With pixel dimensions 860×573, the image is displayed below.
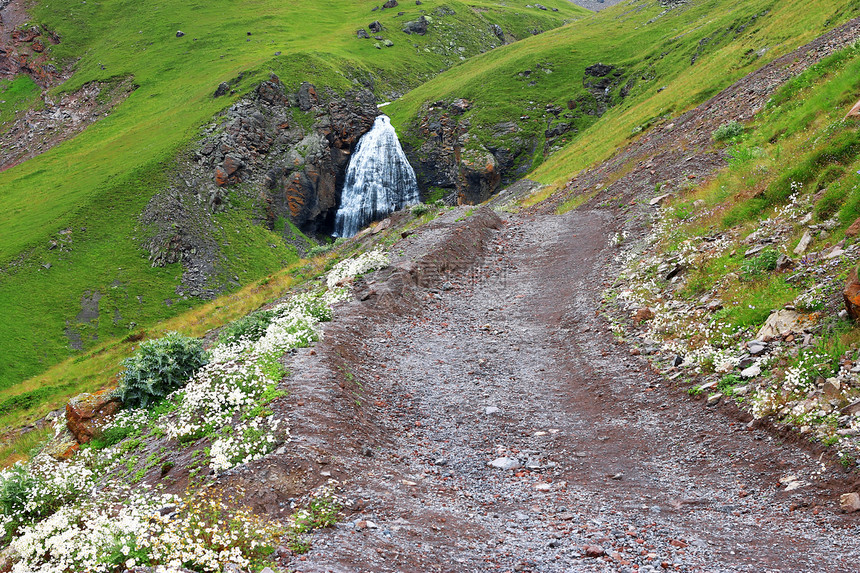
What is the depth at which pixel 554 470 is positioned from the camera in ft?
29.5

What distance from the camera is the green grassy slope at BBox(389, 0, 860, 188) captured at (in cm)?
4193

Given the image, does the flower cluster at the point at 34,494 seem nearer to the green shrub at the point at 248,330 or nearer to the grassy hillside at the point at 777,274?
the green shrub at the point at 248,330

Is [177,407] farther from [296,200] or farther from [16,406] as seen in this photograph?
[296,200]

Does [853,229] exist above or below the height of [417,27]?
below

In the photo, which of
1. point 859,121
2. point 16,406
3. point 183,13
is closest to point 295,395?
point 859,121

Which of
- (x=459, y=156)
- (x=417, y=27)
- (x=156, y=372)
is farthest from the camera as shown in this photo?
(x=417, y=27)

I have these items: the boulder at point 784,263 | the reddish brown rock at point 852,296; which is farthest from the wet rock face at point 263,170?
the reddish brown rock at point 852,296

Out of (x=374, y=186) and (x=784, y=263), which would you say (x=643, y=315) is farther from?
(x=374, y=186)

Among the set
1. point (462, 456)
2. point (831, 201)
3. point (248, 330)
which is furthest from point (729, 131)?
point (248, 330)

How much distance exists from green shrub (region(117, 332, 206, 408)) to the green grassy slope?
37.2 m

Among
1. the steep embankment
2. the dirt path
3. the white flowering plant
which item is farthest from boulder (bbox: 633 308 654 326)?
the white flowering plant

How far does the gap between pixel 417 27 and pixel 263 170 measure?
78779 mm

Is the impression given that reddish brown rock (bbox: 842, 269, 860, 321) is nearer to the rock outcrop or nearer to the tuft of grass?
the tuft of grass

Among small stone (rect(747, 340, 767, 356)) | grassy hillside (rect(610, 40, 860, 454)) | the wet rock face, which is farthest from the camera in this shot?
the wet rock face
